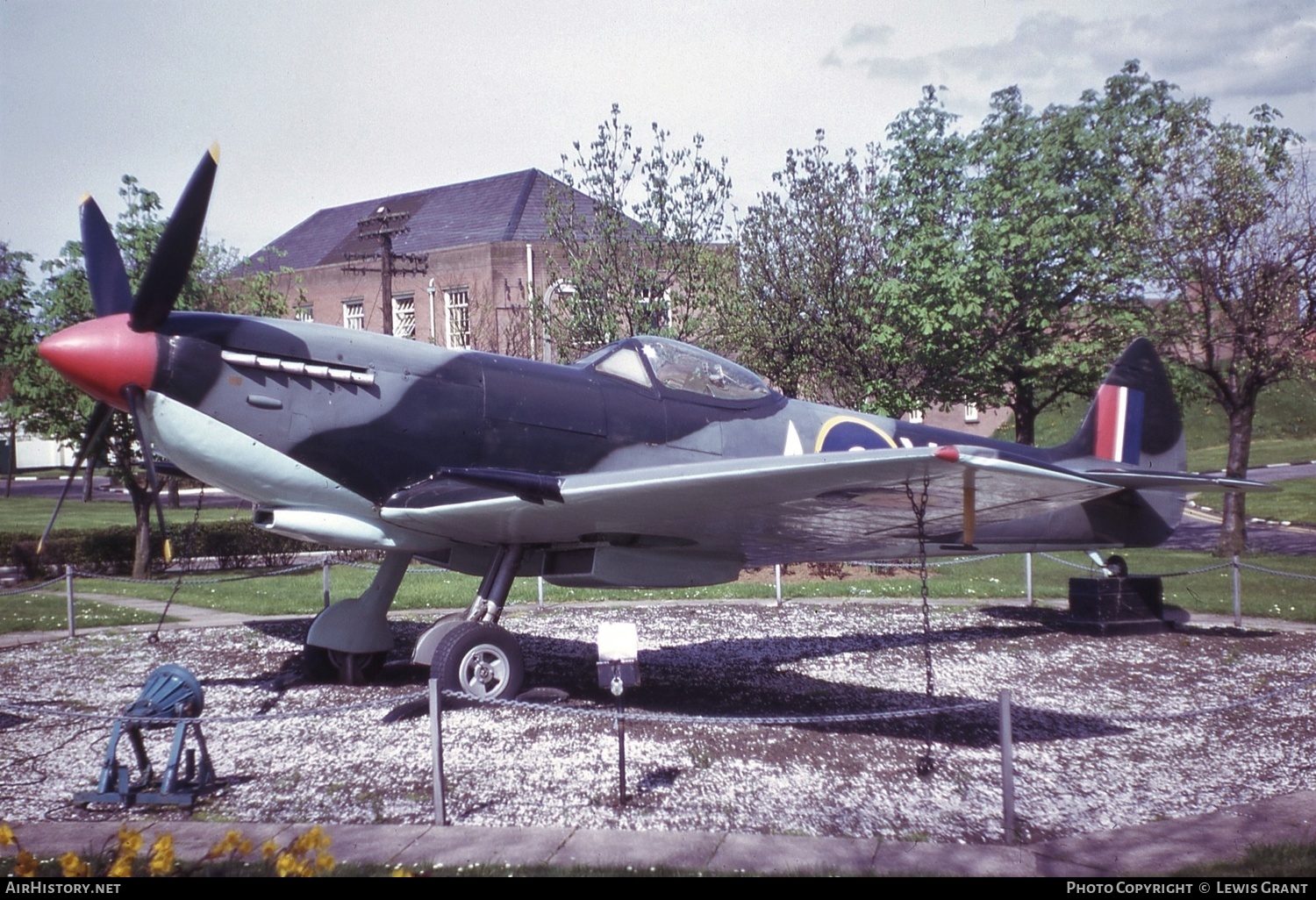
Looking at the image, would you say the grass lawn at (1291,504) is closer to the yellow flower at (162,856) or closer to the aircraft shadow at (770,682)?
the aircraft shadow at (770,682)

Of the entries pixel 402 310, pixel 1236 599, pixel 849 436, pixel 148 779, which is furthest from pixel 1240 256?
pixel 402 310

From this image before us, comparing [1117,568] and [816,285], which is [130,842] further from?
[816,285]

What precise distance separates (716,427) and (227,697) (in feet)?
15.3

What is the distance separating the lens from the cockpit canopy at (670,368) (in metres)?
8.15

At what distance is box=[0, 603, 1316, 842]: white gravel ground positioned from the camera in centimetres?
536

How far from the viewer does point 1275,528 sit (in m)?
26.1

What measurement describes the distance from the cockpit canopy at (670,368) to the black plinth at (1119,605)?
539cm

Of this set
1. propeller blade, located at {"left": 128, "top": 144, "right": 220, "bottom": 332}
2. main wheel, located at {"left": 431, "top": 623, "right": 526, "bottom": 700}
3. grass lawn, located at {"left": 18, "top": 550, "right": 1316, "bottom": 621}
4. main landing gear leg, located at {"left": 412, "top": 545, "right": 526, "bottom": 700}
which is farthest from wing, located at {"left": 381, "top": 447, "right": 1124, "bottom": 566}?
grass lawn, located at {"left": 18, "top": 550, "right": 1316, "bottom": 621}

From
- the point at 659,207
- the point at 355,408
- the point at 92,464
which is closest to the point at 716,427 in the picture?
the point at 355,408

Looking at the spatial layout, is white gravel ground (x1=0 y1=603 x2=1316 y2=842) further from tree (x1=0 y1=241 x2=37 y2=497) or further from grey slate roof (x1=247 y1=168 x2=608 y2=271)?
grey slate roof (x1=247 y1=168 x2=608 y2=271)

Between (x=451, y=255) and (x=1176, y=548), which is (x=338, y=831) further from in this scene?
(x=451, y=255)

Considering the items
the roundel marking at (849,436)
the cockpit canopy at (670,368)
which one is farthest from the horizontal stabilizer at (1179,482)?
the cockpit canopy at (670,368)

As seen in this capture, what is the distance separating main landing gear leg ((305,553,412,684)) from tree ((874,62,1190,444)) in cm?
1352

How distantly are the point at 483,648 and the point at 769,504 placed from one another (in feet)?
8.20
